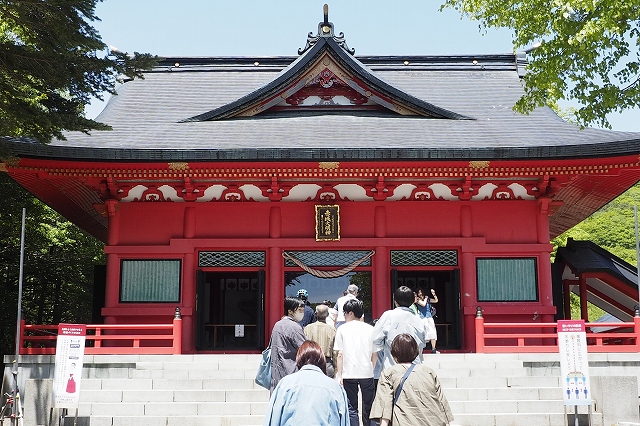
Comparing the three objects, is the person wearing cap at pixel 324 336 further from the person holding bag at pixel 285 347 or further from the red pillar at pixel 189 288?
the red pillar at pixel 189 288

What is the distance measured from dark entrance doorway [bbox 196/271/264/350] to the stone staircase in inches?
142

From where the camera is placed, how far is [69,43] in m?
11.2

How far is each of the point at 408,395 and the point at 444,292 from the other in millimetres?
11162

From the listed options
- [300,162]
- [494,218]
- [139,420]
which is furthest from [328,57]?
[139,420]

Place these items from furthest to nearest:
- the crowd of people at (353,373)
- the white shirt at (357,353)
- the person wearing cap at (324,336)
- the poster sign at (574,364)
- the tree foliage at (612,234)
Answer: the tree foliage at (612,234) < the poster sign at (574,364) < the person wearing cap at (324,336) < the white shirt at (357,353) < the crowd of people at (353,373)

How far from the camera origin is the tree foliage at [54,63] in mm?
11008

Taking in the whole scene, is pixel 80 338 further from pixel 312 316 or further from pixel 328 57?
pixel 328 57

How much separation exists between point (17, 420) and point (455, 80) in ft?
47.7

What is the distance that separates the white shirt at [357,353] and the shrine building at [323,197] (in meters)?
6.48

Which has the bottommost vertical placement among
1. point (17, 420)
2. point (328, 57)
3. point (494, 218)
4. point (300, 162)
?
point (17, 420)

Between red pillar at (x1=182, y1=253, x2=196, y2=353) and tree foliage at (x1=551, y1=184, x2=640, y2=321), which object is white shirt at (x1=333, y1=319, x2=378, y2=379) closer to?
red pillar at (x1=182, y1=253, x2=196, y2=353)

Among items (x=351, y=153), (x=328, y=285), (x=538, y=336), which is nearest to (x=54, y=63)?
(x=351, y=153)

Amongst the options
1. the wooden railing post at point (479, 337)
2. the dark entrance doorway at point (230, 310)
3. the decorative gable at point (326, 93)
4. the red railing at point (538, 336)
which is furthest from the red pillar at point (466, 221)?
the dark entrance doorway at point (230, 310)

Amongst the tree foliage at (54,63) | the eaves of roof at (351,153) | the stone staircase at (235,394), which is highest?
the tree foliage at (54,63)
